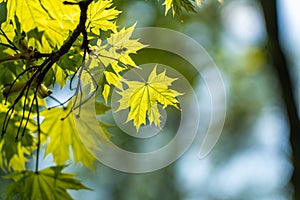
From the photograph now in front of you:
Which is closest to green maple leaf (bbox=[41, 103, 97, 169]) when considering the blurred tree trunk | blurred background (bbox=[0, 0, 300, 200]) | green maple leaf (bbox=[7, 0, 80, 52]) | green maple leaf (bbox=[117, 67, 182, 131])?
green maple leaf (bbox=[117, 67, 182, 131])

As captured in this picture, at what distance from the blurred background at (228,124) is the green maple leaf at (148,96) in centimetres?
156

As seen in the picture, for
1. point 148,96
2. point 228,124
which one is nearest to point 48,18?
point 148,96

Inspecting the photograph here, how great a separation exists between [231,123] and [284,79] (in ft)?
5.63

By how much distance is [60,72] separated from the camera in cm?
57

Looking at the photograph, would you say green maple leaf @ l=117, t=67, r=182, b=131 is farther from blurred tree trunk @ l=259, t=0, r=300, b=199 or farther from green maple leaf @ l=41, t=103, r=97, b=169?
blurred tree trunk @ l=259, t=0, r=300, b=199

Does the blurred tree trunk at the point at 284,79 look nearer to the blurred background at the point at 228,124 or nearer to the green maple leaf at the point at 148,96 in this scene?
the blurred background at the point at 228,124

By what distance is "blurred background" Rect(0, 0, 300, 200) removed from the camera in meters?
2.56

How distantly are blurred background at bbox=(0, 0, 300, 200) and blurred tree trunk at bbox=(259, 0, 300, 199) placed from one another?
12.1 inches

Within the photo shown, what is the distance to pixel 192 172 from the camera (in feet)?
11.4

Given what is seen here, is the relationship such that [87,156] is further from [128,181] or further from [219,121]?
[128,181]

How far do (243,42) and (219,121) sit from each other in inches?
19.4

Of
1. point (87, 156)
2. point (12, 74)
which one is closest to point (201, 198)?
point (87, 156)

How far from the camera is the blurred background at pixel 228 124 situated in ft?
8.39

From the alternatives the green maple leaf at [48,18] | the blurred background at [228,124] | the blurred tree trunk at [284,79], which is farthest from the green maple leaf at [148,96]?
the blurred background at [228,124]
